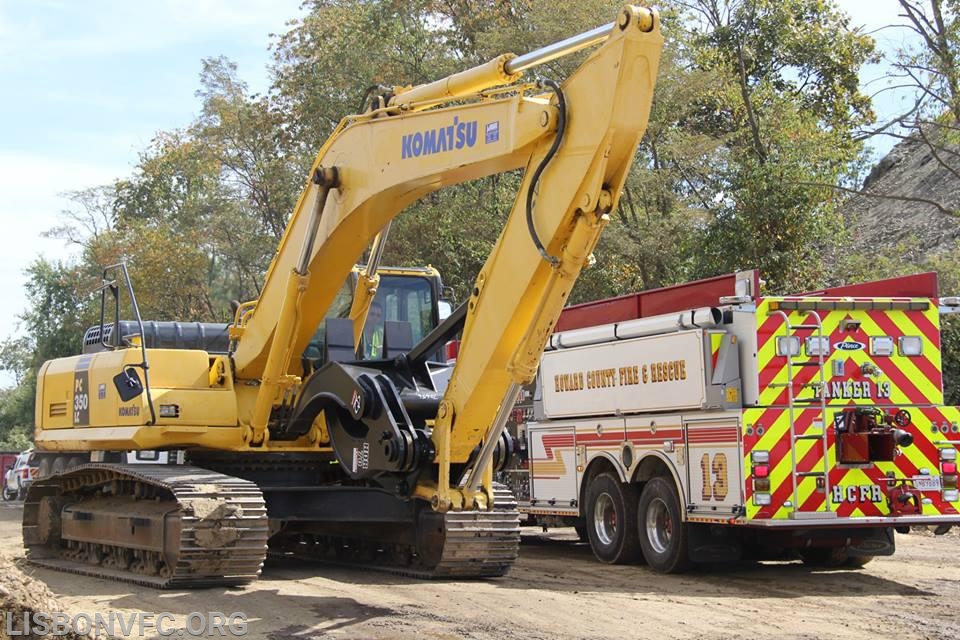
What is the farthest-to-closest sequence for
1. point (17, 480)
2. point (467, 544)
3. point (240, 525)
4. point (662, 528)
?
point (17, 480)
point (662, 528)
point (467, 544)
point (240, 525)

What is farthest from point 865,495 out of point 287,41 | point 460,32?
point 287,41

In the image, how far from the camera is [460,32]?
115 ft

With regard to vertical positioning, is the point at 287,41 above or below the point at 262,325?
above

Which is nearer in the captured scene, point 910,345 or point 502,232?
point 502,232

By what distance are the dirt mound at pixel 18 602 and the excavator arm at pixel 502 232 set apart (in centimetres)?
331

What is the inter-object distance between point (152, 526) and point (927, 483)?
7603 mm

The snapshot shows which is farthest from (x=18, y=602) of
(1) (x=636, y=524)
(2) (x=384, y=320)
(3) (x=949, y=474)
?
(3) (x=949, y=474)

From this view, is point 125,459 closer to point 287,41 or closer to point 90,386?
point 90,386

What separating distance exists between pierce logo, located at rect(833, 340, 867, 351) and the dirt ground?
2.35 meters

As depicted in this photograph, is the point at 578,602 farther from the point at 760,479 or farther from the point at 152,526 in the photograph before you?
the point at 152,526

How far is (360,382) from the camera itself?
11.1m

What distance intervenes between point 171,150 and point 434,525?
134ft

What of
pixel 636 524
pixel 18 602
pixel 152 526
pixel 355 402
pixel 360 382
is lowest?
pixel 18 602

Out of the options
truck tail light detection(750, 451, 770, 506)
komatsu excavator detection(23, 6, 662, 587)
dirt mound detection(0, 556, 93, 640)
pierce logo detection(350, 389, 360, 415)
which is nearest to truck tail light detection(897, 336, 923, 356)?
truck tail light detection(750, 451, 770, 506)
